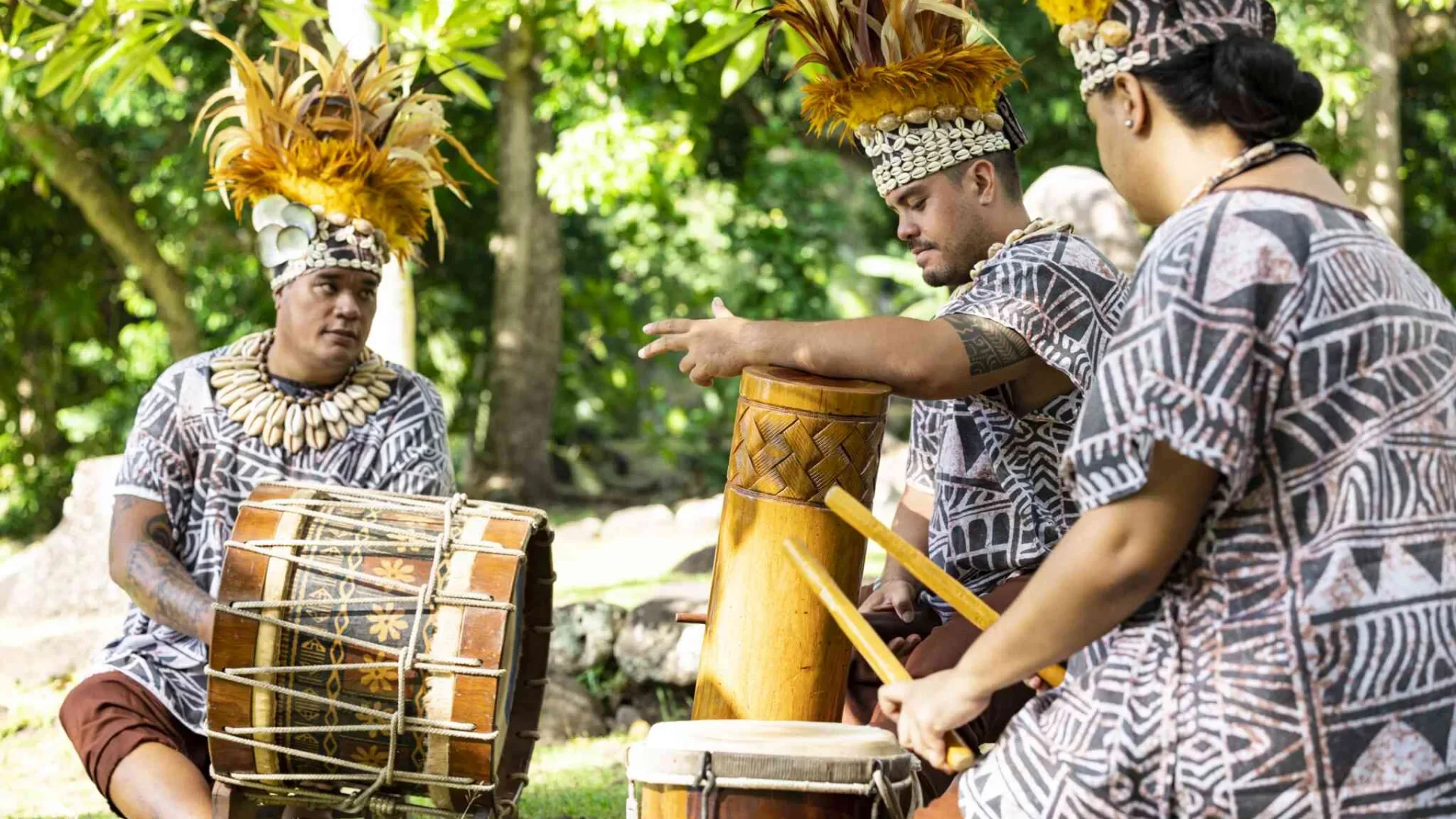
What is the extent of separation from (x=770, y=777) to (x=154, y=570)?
221 centimetres

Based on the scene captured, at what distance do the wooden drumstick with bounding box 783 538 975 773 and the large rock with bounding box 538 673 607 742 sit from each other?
3.77 metres

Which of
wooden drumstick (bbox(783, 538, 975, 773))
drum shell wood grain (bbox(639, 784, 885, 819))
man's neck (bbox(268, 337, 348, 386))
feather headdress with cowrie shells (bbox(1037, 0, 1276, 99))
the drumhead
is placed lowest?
drum shell wood grain (bbox(639, 784, 885, 819))

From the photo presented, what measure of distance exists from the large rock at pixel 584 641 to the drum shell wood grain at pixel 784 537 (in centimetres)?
383

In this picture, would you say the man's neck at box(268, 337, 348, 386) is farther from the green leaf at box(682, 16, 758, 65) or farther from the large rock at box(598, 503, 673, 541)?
the large rock at box(598, 503, 673, 541)

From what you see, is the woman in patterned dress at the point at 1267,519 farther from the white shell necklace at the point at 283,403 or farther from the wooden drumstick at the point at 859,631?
the white shell necklace at the point at 283,403

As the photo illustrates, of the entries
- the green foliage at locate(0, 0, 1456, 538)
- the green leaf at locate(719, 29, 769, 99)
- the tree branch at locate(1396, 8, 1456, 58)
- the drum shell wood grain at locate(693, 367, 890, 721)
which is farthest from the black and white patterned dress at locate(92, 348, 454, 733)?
the tree branch at locate(1396, 8, 1456, 58)

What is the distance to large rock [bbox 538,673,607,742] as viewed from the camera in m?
6.51

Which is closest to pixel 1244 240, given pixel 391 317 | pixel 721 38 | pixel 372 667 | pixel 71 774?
pixel 372 667

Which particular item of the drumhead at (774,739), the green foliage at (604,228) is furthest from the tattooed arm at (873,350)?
the green foliage at (604,228)

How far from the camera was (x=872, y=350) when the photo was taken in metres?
2.88

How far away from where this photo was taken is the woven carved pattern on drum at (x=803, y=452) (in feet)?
9.55

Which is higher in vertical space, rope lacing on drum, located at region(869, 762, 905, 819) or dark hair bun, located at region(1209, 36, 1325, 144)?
dark hair bun, located at region(1209, 36, 1325, 144)

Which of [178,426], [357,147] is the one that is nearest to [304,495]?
[178,426]

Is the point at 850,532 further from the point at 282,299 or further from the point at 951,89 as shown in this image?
the point at 282,299
